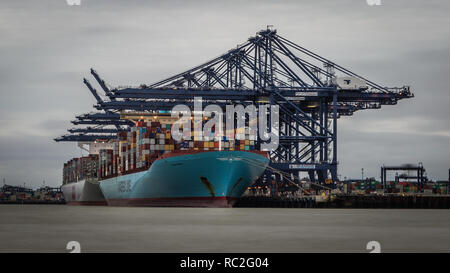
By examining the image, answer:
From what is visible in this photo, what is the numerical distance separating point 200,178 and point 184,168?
1.78 m

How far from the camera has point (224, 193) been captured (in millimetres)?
64875

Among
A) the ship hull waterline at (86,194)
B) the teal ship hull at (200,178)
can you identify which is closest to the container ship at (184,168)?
the teal ship hull at (200,178)

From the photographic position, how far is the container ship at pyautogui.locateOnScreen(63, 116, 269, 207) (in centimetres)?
6400

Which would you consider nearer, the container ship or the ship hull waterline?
the container ship

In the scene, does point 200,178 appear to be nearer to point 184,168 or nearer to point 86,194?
point 184,168

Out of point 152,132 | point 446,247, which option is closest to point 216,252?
point 446,247

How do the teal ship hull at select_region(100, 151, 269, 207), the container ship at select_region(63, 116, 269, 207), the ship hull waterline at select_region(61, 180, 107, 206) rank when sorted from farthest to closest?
the ship hull waterline at select_region(61, 180, 107, 206) → the container ship at select_region(63, 116, 269, 207) → the teal ship hull at select_region(100, 151, 269, 207)

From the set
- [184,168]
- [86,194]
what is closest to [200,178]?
[184,168]

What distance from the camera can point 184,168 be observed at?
209 feet

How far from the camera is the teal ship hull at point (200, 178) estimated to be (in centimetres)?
6378

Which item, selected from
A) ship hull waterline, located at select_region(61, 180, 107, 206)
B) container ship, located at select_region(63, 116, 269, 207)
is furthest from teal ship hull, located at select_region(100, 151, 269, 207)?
ship hull waterline, located at select_region(61, 180, 107, 206)

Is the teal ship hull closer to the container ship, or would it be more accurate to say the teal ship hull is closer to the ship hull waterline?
the container ship
